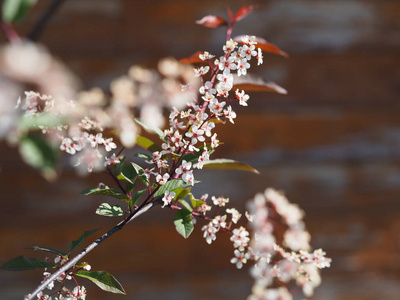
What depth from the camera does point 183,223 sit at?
459mm

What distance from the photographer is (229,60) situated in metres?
0.41

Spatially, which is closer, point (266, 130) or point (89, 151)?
point (89, 151)

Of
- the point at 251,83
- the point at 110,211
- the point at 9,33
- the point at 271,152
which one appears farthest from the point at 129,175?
the point at 271,152

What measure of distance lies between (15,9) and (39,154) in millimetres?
86

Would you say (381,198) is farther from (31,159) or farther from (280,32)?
(31,159)

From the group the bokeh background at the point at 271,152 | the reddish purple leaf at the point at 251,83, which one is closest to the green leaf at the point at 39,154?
the reddish purple leaf at the point at 251,83

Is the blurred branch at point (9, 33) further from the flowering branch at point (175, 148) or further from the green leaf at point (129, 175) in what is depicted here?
the green leaf at point (129, 175)

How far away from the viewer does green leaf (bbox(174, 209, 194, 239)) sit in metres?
0.45

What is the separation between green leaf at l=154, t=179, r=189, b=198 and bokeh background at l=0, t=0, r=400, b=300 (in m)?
0.93

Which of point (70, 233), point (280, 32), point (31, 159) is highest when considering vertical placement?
point (280, 32)

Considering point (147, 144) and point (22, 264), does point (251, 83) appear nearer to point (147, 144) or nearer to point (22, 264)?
point (147, 144)

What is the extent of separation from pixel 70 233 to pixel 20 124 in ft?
3.93

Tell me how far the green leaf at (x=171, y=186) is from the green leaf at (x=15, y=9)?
20 cm

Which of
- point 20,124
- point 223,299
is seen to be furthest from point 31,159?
point 223,299
